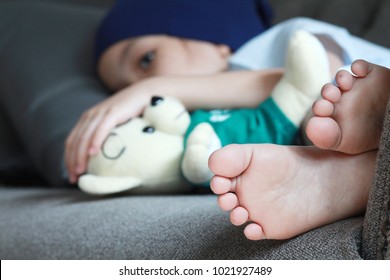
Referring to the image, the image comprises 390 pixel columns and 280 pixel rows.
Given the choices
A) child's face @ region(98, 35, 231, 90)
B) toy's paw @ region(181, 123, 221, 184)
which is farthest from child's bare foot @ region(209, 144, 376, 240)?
child's face @ region(98, 35, 231, 90)

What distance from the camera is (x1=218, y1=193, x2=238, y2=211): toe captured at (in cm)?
52

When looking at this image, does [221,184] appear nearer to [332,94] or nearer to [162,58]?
[332,94]

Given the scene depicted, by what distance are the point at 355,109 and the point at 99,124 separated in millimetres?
526

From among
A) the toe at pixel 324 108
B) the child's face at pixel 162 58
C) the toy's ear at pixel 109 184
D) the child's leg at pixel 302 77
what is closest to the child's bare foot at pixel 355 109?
the toe at pixel 324 108

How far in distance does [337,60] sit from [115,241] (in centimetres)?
48

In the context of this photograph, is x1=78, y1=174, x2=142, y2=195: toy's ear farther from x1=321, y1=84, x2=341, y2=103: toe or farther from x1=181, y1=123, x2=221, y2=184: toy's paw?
x1=321, y1=84, x2=341, y2=103: toe

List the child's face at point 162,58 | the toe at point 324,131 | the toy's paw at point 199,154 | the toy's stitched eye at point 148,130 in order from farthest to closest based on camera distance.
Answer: the child's face at point 162,58, the toy's stitched eye at point 148,130, the toy's paw at point 199,154, the toe at point 324,131

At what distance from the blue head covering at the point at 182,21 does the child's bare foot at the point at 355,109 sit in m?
0.74

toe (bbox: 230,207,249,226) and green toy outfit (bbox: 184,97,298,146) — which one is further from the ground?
toe (bbox: 230,207,249,226)

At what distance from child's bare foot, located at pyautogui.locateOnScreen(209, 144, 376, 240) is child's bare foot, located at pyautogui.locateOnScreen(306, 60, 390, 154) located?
0.03 meters

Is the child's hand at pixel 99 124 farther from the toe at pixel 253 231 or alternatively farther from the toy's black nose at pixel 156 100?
the toe at pixel 253 231

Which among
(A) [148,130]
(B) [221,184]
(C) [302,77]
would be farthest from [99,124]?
(B) [221,184]

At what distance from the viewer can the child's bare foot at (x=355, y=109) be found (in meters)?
0.51
